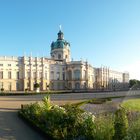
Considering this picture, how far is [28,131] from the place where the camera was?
14.6 metres

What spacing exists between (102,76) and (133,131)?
126 metres

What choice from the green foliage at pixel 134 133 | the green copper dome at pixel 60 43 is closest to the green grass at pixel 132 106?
the green foliage at pixel 134 133

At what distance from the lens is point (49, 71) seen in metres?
100

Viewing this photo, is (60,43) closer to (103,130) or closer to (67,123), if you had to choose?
(67,123)

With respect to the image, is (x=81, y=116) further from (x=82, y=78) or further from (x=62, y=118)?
(x=82, y=78)

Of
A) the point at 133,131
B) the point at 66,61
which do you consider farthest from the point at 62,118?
the point at 66,61

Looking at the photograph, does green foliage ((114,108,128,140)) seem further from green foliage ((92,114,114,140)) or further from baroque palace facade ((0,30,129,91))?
baroque palace facade ((0,30,129,91))

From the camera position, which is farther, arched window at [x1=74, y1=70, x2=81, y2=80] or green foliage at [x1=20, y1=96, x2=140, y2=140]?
arched window at [x1=74, y1=70, x2=81, y2=80]

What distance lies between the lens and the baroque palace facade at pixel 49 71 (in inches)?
3484

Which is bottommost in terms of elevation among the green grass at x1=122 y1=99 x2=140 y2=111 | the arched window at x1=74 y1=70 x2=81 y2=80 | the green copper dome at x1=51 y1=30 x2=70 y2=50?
the green grass at x1=122 y1=99 x2=140 y2=111

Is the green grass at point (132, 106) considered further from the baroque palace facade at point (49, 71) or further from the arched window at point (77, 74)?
the arched window at point (77, 74)

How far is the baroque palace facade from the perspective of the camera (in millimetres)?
88500

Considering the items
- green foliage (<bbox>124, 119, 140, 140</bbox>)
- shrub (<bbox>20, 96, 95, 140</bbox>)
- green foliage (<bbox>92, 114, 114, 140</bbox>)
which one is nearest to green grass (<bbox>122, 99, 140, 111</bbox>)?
shrub (<bbox>20, 96, 95, 140</bbox>)

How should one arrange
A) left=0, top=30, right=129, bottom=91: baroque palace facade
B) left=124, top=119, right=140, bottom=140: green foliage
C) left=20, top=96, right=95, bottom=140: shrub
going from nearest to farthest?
left=124, top=119, right=140, bottom=140: green foliage
left=20, top=96, right=95, bottom=140: shrub
left=0, top=30, right=129, bottom=91: baroque palace facade
